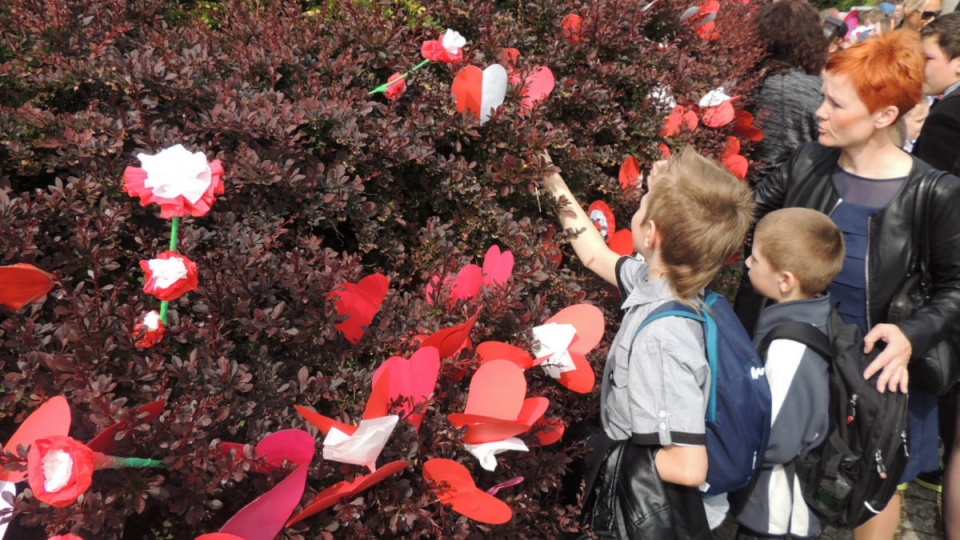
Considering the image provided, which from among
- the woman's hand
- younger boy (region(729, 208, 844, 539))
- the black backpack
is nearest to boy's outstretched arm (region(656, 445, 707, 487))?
younger boy (region(729, 208, 844, 539))

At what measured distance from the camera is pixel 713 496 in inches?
83.7

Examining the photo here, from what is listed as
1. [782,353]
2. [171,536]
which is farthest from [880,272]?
[171,536]

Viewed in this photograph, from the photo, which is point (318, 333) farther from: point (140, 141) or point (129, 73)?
point (129, 73)

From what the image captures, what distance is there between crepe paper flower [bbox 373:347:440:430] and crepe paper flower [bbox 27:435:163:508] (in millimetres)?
561

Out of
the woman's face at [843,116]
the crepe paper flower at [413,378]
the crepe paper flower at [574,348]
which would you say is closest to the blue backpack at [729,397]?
the crepe paper flower at [574,348]

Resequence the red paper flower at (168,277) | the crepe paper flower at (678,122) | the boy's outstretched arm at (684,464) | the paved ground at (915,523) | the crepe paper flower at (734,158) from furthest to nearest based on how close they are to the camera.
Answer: the paved ground at (915,523) < the crepe paper flower at (734,158) < the crepe paper flower at (678,122) < the boy's outstretched arm at (684,464) < the red paper flower at (168,277)

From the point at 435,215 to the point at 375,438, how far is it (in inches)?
38.3

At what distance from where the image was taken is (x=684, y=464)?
1785 millimetres

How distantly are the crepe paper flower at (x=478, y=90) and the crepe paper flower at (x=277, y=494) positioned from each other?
1.12 metres

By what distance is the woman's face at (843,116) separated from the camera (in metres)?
2.43

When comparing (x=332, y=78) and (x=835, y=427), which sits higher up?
(x=332, y=78)

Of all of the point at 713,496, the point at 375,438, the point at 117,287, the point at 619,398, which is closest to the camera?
the point at 375,438

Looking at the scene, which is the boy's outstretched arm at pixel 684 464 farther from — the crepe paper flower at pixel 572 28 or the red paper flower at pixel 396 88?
the crepe paper flower at pixel 572 28

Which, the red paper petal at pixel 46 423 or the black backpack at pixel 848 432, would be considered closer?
the red paper petal at pixel 46 423
